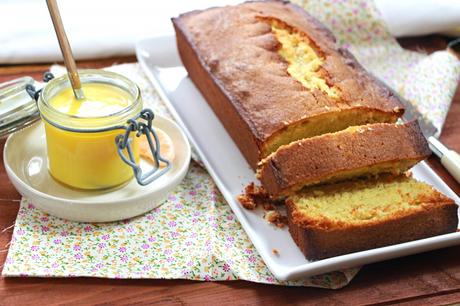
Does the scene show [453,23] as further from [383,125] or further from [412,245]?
[412,245]

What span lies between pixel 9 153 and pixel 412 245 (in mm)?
1424

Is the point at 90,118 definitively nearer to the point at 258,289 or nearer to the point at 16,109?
the point at 16,109

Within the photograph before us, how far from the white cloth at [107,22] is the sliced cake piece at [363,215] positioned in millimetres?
1505

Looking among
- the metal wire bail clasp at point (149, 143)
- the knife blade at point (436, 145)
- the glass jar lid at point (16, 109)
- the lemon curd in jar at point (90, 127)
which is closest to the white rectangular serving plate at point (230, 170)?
the knife blade at point (436, 145)

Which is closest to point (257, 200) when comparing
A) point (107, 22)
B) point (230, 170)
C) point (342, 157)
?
point (230, 170)

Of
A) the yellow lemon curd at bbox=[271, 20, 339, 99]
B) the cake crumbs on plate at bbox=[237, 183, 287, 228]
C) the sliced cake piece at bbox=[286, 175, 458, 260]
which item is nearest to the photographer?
the sliced cake piece at bbox=[286, 175, 458, 260]

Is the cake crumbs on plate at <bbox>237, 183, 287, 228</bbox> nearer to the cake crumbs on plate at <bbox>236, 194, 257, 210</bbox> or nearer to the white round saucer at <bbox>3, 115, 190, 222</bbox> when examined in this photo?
the cake crumbs on plate at <bbox>236, 194, 257, 210</bbox>

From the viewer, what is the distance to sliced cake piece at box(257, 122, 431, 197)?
2311 millimetres

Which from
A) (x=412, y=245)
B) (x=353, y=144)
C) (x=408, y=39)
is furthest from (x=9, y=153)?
(x=408, y=39)

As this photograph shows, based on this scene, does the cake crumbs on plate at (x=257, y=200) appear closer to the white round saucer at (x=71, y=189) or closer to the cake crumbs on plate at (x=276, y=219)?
the cake crumbs on plate at (x=276, y=219)

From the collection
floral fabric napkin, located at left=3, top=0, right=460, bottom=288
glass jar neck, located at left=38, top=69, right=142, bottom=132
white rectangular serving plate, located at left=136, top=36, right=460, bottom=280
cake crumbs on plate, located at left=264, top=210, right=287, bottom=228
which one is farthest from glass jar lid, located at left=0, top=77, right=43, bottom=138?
cake crumbs on plate, located at left=264, top=210, right=287, bottom=228

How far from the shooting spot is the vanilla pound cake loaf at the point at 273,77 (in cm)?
250

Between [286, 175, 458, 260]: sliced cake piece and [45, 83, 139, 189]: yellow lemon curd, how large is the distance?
2.06ft

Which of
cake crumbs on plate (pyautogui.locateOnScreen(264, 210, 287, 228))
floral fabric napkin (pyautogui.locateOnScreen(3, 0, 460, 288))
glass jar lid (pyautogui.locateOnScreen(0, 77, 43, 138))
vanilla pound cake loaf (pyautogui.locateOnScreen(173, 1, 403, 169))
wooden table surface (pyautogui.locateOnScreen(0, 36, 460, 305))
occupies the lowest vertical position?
wooden table surface (pyautogui.locateOnScreen(0, 36, 460, 305))
